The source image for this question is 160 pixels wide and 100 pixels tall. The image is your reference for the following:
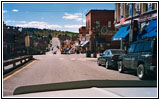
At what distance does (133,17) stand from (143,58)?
17.0m

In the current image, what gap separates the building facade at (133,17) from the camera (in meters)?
22.5

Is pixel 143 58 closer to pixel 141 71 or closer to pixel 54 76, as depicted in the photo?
pixel 141 71

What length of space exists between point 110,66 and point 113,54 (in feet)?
2.85

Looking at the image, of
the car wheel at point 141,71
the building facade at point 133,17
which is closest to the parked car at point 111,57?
the car wheel at point 141,71

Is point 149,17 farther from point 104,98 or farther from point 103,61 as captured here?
point 104,98

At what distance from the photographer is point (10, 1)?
7.50 m

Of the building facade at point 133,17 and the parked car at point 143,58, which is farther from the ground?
the building facade at point 133,17

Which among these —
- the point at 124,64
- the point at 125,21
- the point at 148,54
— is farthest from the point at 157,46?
the point at 125,21

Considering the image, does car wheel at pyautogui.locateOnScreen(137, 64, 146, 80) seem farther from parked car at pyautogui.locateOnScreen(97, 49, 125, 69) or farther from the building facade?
the building facade

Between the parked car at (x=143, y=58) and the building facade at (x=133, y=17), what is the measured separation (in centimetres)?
935

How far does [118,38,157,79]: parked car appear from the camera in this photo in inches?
407

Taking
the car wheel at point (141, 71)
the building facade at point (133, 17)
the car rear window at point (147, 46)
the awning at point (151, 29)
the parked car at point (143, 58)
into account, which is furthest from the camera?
the building facade at point (133, 17)

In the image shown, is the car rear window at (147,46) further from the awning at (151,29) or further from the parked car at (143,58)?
the awning at (151,29)

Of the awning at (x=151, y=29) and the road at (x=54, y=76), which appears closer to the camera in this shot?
the road at (x=54, y=76)
